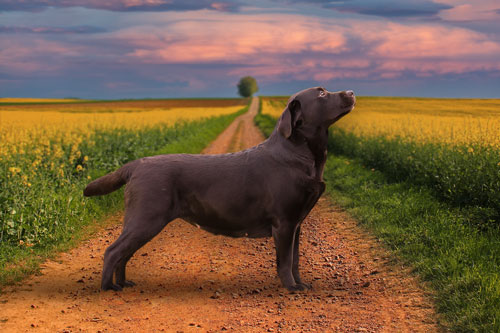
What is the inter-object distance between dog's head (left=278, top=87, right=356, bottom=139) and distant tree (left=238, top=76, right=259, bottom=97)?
499 feet

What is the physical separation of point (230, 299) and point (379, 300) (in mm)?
1517

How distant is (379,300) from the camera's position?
4.41 meters

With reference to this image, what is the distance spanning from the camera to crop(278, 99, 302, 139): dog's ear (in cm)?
422

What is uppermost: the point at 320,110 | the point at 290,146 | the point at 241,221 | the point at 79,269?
the point at 320,110

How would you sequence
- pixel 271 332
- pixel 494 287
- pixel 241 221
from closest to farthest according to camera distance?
pixel 271 332
pixel 494 287
pixel 241 221

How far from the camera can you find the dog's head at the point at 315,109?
411 centimetres

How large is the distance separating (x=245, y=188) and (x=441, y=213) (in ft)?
13.6

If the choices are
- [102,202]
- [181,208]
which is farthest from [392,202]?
[102,202]

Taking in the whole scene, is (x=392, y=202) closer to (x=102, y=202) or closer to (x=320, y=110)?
(x=320, y=110)

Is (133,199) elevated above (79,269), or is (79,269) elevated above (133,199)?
(133,199)

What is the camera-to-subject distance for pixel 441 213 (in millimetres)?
7004

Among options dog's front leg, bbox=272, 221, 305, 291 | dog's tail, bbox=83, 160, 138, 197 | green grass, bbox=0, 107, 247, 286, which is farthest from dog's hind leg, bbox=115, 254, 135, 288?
dog's front leg, bbox=272, 221, 305, 291

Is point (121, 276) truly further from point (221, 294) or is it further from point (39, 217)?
point (39, 217)

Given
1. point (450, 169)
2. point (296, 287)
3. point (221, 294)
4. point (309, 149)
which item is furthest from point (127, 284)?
point (450, 169)
